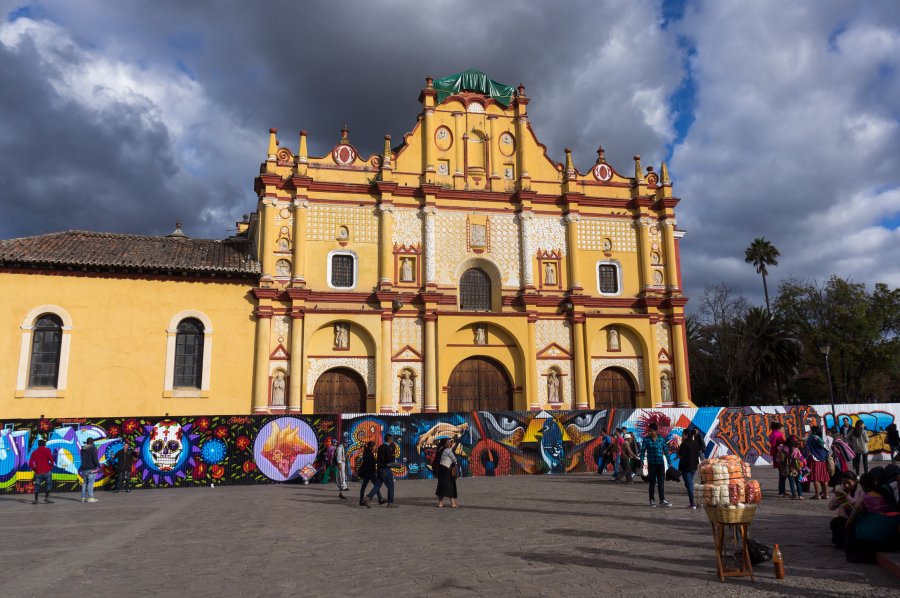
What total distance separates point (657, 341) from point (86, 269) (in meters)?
25.2

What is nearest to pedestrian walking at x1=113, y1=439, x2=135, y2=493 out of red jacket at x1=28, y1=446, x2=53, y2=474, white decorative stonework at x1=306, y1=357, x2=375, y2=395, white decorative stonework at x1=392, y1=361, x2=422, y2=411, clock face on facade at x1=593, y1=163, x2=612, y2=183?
red jacket at x1=28, y1=446, x2=53, y2=474

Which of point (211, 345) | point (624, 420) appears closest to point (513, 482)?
point (624, 420)

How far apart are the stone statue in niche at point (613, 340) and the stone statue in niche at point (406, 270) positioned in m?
9.89

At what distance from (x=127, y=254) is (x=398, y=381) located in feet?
40.8

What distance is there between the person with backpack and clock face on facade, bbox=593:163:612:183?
62.4 ft

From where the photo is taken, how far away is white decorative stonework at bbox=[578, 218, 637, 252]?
100ft

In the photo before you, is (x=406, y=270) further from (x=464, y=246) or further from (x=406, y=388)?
(x=406, y=388)

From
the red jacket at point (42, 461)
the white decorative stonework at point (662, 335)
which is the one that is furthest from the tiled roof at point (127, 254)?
the white decorative stonework at point (662, 335)

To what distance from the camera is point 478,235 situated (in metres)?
29.4

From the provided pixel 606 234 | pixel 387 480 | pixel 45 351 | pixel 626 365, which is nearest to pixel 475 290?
pixel 606 234

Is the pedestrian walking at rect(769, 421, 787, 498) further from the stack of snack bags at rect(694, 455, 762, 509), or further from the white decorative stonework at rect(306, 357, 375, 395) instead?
the white decorative stonework at rect(306, 357, 375, 395)

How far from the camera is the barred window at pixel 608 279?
99.5ft

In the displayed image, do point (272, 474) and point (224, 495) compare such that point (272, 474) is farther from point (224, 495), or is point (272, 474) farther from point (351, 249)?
point (351, 249)

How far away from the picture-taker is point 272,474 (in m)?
20.5
